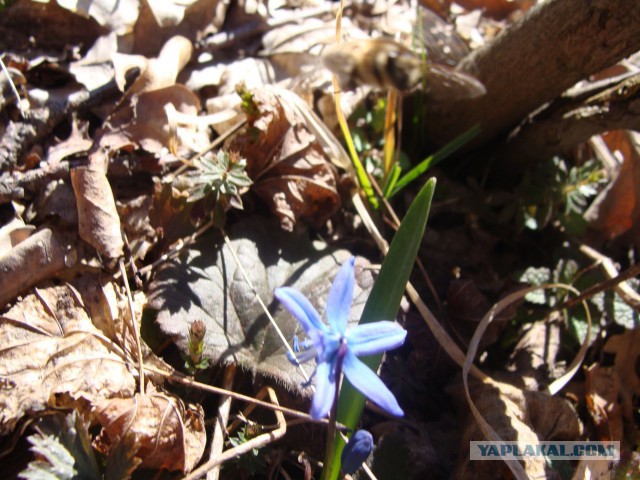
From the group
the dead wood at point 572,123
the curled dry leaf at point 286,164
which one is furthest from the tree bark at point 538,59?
the curled dry leaf at point 286,164

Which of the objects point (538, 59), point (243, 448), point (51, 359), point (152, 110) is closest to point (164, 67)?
point (152, 110)

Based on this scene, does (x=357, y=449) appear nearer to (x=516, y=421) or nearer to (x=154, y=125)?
(x=516, y=421)

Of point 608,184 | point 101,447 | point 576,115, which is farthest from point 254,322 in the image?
point 608,184

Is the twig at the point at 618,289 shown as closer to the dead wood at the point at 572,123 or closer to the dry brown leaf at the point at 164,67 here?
the dead wood at the point at 572,123

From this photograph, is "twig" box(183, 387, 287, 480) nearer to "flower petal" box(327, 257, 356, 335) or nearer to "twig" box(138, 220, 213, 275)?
"flower petal" box(327, 257, 356, 335)

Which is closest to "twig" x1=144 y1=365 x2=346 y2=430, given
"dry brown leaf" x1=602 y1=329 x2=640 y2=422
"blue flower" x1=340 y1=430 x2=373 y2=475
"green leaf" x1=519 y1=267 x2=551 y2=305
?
"blue flower" x1=340 y1=430 x2=373 y2=475

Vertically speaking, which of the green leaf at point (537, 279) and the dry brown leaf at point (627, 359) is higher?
the green leaf at point (537, 279)
